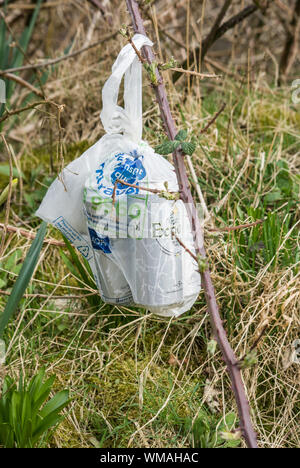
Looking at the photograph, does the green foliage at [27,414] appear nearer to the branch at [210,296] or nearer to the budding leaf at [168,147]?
the branch at [210,296]

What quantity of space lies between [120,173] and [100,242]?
0.17 meters

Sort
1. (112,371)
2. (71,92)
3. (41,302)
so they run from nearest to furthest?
(112,371), (41,302), (71,92)

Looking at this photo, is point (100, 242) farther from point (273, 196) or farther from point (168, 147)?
point (273, 196)

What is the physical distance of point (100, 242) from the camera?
4.15ft

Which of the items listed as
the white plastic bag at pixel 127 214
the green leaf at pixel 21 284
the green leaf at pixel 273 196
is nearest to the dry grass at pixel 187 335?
the green leaf at pixel 273 196

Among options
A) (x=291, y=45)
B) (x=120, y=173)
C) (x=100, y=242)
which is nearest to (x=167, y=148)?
(x=120, y=173)

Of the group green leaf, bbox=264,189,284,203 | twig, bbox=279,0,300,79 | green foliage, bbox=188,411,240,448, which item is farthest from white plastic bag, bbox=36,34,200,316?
twig, bbox=279,0,300,79

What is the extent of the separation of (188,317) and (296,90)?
129 centimetres

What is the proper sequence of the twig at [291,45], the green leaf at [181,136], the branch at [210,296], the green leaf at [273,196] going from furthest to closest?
1. the twig at [291,45]
2. the green leaf at [273,196]
3. the green leaf at [181,136]
4. the branch at [210,296]

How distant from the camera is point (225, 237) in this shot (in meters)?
1.66

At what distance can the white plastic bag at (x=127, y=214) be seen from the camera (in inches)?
48.4

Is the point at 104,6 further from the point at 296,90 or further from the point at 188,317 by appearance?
the point at 188,317

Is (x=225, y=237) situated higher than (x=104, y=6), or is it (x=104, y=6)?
(x=104, y=6)
